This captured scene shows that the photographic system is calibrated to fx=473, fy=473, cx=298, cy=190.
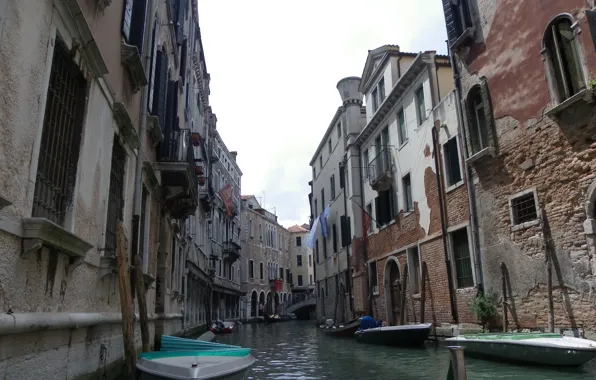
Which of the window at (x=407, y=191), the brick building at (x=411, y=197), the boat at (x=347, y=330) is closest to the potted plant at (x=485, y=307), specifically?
the brick building at (x=411, y=197)

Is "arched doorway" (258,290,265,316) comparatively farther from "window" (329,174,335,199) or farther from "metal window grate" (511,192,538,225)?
"metal window grate" (511,192,538,225)

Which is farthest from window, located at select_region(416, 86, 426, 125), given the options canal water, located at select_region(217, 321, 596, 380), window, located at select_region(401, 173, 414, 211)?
canal water, located at select_region(217, 321, 596, 380)

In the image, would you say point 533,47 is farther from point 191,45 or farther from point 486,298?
point 191,45

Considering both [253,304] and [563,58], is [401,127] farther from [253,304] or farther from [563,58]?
[253,304]

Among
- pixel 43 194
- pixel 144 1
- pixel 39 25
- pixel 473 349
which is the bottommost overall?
pixel 473 349

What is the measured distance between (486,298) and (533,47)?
5430 millimetres

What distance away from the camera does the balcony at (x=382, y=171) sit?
54.7ft

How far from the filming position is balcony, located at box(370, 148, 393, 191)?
16688 millimetres

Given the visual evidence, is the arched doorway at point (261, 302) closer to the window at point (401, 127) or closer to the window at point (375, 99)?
the window at point (375, 99)

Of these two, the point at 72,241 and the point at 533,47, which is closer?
the point at 72,241

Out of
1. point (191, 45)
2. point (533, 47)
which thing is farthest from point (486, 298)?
point (191, 45)

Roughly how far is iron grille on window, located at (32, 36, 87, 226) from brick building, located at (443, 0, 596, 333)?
766cm

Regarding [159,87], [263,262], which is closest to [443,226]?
[159,87]

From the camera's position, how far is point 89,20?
5070 millimetres
